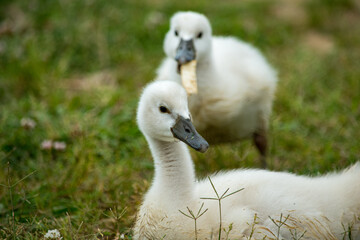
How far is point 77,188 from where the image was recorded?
384 centimetres

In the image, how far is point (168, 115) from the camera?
299 cm

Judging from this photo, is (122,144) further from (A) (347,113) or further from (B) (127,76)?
(A) (347,113)

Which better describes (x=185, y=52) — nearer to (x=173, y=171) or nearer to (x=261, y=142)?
(x=261, y=142)

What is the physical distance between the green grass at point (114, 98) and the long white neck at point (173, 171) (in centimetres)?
29

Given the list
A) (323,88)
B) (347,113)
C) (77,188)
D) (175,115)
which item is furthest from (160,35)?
(175,115)

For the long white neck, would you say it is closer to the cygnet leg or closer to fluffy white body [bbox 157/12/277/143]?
fluffy white body [bbox 157/12/277/143]

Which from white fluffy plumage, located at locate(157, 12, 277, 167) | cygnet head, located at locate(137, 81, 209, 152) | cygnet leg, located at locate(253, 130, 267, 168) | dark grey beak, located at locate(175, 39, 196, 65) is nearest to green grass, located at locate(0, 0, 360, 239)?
cygnet leg, located at locate(253, 130, 267, 168)

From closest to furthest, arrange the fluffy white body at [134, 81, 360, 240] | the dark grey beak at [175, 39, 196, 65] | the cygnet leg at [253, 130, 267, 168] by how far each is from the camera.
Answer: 1. the fluffy white body at [134, 81, 360, 240]
2. the dark grey beak at [175, 39, 196, 65]
3. the cygnet leg at [253, 130, 267, 168]

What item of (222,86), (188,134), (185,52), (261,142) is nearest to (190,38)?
(185,52)

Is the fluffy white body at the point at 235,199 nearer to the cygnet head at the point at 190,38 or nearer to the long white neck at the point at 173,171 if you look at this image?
the long white neck at the point at 173,171

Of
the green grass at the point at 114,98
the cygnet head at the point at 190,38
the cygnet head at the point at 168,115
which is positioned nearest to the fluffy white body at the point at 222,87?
the cygnet head at the point at 190,38

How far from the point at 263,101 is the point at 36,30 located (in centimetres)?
381

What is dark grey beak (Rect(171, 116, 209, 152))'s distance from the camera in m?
2.85

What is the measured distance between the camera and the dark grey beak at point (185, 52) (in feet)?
12.9
